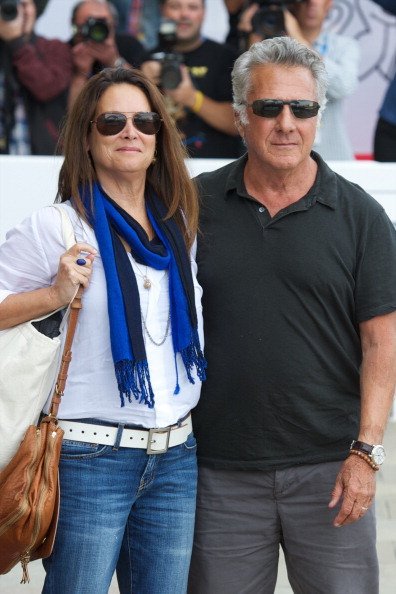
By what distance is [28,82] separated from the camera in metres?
5.68

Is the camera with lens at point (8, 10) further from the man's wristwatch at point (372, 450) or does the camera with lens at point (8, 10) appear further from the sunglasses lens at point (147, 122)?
the man's wristwatch at point (372, 450)

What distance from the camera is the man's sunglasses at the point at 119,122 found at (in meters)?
2.47

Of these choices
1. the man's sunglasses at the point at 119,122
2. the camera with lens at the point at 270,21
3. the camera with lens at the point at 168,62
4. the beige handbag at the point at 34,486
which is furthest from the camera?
the camera with lens at the point at 270,21

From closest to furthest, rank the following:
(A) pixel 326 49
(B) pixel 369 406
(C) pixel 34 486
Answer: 1. (C) pixel 34 486
2. (B) pixel 369 406
3. (A) pixel 326 49

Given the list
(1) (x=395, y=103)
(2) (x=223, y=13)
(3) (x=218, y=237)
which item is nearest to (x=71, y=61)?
(2) (x=223, y=13)

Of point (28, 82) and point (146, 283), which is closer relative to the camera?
point (146, 283)

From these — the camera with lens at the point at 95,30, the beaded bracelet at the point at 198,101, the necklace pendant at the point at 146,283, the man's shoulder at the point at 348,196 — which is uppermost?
the man's shoulder at the point at 348,196

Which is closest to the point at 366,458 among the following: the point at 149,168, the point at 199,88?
the point at 149,168

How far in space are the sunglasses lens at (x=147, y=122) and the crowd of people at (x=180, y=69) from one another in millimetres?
3032

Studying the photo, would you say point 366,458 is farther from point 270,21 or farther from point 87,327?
point 270,21

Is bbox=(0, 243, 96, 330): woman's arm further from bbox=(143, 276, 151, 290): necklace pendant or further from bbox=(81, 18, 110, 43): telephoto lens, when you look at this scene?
bbox=(81, 18, 110, 43): telephoto lens

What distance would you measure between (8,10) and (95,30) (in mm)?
496

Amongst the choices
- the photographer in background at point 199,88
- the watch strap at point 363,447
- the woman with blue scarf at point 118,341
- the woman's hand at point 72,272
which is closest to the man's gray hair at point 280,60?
the woman with blue scarf at point 118,341

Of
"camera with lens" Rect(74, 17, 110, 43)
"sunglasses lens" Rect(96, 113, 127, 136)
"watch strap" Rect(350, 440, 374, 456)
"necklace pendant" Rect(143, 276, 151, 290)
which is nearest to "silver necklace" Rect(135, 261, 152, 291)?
"necklace pendant" Rect(143, 276, 151, 290)
